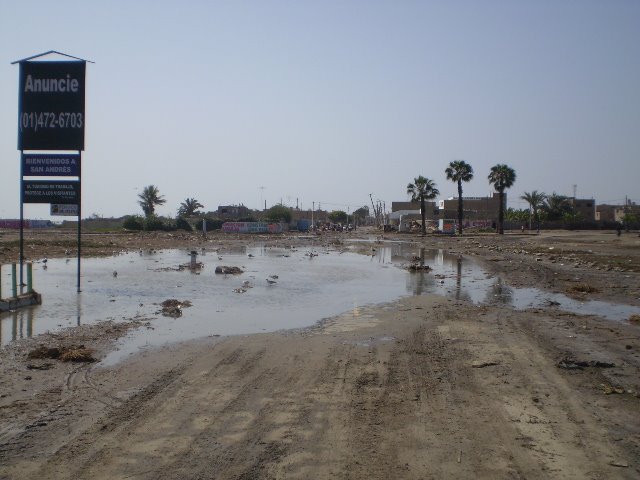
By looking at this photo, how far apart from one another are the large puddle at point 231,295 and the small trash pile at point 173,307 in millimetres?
216

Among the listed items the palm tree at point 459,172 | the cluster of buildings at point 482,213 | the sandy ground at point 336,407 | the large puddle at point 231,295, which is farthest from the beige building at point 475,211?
the sandy ground at point 336,407

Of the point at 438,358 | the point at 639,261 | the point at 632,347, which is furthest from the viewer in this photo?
the point at 639,261

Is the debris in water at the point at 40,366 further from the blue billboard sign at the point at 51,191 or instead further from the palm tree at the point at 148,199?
the palm tree at the point at 148,199

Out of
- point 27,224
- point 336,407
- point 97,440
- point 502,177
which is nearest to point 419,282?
point 336,407

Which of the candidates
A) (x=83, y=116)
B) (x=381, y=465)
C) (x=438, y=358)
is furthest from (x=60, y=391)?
(x=83, y=116)

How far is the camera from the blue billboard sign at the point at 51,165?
1819 cm

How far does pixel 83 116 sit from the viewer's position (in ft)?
59.5

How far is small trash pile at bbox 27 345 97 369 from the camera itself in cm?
964

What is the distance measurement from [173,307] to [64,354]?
21.6 ft

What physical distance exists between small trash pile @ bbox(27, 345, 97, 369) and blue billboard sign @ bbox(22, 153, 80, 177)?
9.44 meters

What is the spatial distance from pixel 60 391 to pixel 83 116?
12.5 m

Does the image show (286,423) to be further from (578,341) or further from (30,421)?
(578,341)

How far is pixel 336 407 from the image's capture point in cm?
693

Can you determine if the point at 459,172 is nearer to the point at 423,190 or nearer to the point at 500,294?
the point at 423,190
